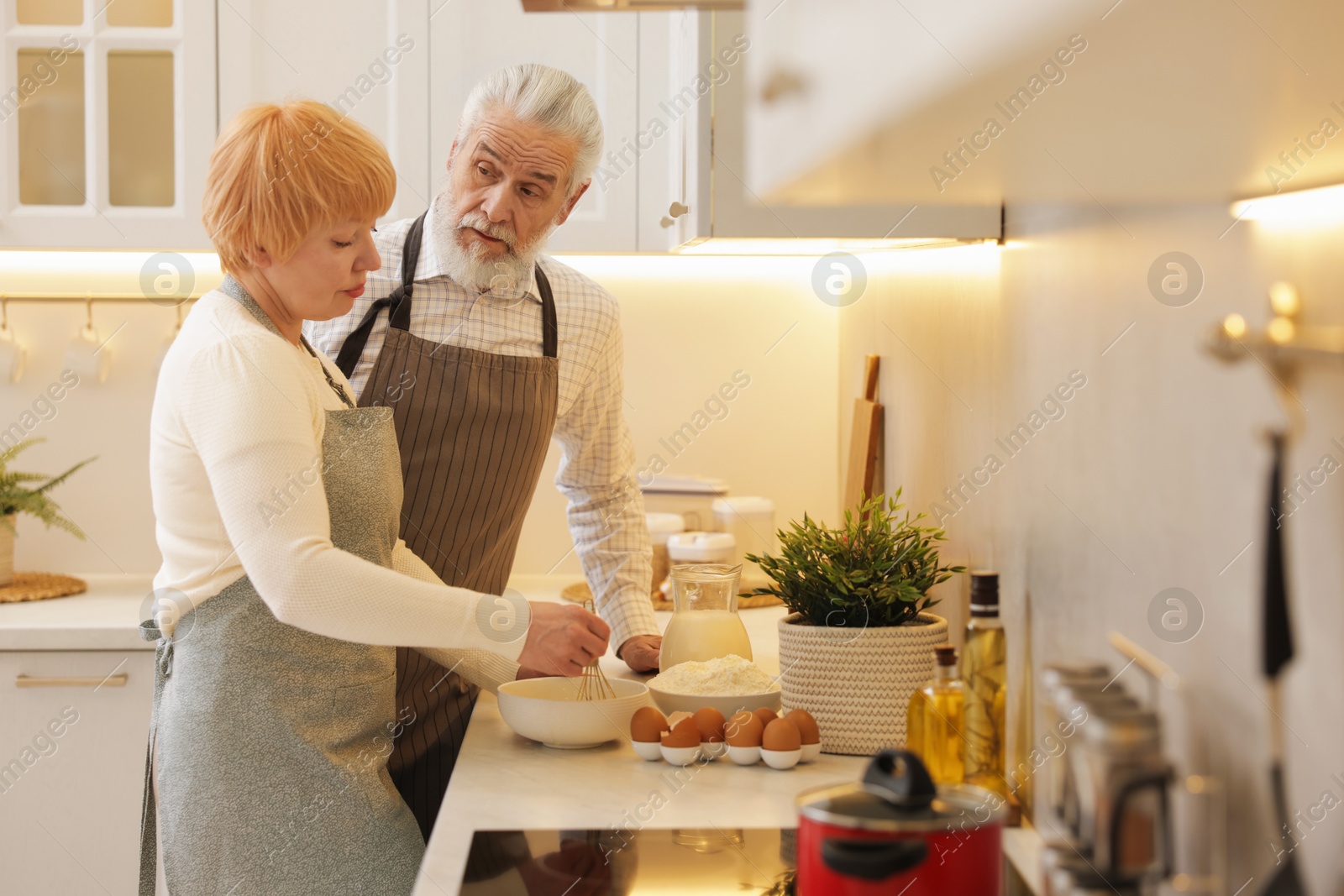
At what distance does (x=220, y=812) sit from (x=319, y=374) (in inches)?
18.0

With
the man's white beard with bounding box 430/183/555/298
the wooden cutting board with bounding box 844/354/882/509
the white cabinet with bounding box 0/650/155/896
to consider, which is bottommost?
the white cabinet with bounding box 0/650/155/896

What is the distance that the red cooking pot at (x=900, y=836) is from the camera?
0.65 metres

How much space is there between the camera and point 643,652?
1591 millimetres

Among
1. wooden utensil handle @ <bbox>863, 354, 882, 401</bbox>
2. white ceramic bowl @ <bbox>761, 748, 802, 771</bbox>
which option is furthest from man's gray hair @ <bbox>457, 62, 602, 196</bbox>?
white ceramic bowl @ <bbox>761, 748, 802, 771</bbox>

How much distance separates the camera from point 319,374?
1.29 m

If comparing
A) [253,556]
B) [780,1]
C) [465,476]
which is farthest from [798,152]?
[465,476]

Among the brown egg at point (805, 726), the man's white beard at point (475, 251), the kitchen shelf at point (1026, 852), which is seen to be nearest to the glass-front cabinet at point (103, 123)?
the man's white beard at point (475, 251)

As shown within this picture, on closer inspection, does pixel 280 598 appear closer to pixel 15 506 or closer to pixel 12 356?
pixel 15 506

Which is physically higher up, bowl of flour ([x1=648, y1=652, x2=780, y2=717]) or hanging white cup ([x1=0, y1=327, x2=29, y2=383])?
hanging white cup ([x1=0, y1=327, x2=29, y2=383])

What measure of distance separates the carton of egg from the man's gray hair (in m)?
0.80

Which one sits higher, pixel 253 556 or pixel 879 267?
pixel 879 267

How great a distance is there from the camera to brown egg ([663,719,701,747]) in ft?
3.73

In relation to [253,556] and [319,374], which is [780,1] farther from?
[319,374]

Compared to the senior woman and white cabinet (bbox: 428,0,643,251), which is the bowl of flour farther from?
white cabinet (bbox: 428,0,643,251)
